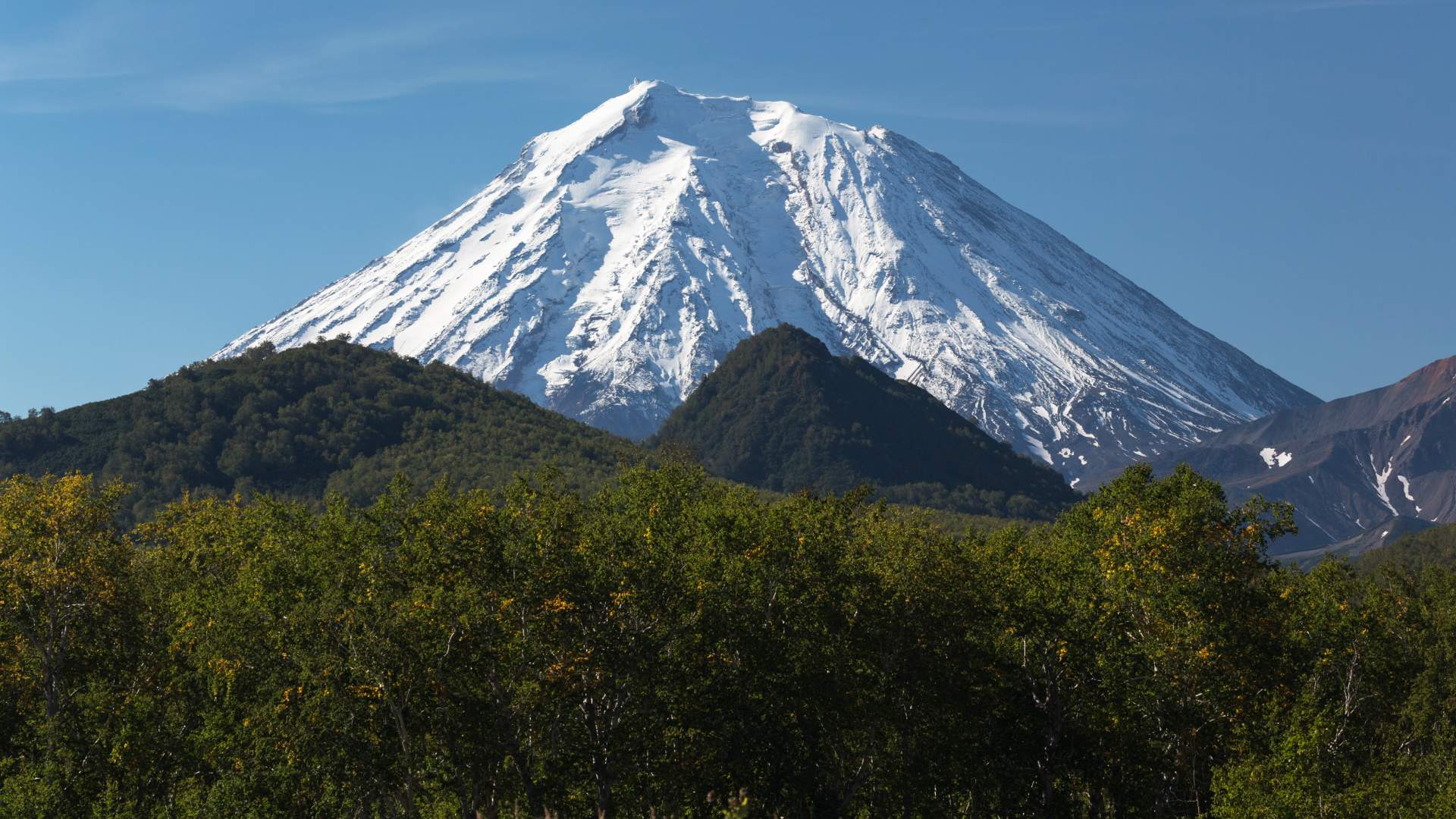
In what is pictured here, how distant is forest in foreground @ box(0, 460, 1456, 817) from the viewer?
1359 inches

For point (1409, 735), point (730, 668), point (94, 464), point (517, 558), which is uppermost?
point (94, 464)

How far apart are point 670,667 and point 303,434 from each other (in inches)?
4771

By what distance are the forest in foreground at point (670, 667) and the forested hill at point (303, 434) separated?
8055cm

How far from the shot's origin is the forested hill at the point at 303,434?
134375mm

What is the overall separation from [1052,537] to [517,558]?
2825 cm

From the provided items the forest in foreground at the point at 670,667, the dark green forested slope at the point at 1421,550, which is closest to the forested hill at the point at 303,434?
the dark green forested slope at the point at 1421,550

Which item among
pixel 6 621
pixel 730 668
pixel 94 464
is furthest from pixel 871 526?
pixel 94 464

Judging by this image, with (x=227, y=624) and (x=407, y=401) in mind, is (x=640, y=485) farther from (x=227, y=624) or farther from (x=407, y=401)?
(x=407, y=401)

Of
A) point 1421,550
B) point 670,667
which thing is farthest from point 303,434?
point 670,667

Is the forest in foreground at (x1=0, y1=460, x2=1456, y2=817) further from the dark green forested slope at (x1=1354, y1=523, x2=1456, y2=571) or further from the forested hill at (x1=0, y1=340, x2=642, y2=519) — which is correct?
the dark green forested slope at (x1=1354, y1=523, x2=1456, y2=571)

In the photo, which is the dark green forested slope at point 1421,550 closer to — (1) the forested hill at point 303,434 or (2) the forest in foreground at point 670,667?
(1) the forested hill at point 303,434

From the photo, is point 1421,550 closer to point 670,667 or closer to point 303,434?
point 303,434

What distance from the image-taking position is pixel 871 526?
154 ft

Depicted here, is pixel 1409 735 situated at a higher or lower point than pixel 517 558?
lower
